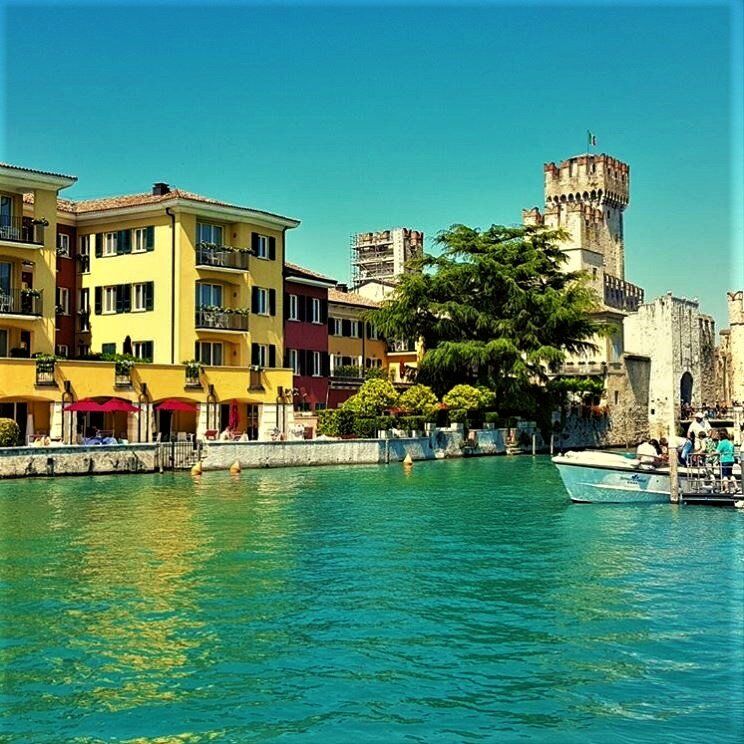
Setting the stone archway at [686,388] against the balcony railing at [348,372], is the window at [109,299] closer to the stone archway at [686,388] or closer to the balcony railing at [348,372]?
the balcony railing at [348,372]

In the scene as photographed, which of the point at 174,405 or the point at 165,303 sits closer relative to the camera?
the point at 174,405

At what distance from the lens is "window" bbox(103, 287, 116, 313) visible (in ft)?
160

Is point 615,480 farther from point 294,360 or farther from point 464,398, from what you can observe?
point 294,360

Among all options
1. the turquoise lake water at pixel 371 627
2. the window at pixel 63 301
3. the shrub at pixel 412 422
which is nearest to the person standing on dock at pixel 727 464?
the turquoise lake water at pixel 371 627

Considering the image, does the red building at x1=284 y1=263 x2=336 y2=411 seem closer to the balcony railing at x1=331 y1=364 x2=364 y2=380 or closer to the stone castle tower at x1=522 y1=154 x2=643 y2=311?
the balcony railing at x1=331 y1=364 x2=364 y2=380

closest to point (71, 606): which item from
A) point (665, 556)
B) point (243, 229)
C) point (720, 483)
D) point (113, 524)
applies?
point (113, 524)

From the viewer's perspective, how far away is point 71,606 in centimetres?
1486

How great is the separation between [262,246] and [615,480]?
2839 centimetres

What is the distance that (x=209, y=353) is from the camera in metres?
49.2

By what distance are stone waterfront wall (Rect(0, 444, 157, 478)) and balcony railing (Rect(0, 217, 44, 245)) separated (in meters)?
11.1

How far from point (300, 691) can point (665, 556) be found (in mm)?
10358

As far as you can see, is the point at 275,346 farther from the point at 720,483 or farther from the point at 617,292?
the point at 617,292

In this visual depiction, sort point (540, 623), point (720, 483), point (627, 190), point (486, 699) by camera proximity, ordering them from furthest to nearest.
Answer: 1. point (627, 190)
2. point (720, 483)
3. point (540, 623)
4. point (486, 699)

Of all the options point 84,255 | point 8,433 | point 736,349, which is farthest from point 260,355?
point 736,349
